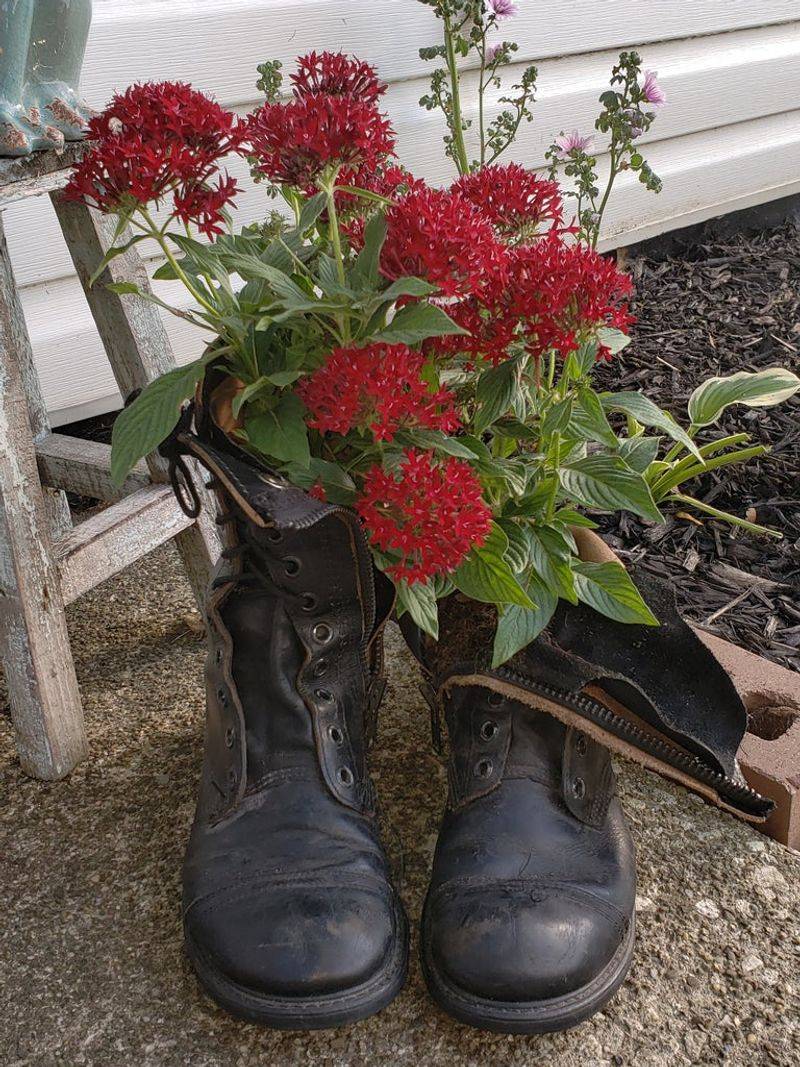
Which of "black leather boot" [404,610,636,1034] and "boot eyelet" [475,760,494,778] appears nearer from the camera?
"black leather boot" [404,610,636,1034]

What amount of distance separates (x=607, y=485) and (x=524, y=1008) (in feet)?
1.91

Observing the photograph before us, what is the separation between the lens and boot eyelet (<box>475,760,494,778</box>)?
124 cm

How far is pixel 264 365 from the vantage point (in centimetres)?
118

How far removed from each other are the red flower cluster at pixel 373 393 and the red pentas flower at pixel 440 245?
0.08 m

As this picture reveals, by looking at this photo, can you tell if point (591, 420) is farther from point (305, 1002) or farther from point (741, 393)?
point (305, 1002)

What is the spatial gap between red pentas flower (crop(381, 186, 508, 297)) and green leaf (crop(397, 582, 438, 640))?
1.10ft

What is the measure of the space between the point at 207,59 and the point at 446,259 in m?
1.60

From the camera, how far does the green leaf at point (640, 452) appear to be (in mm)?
1433

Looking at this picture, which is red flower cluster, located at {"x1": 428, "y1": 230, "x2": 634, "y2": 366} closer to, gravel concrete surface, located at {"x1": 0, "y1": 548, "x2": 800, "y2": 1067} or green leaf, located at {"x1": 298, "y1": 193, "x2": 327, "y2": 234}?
green leaf, located at {"x1": 298, "y1": 193, "x2": 327, "y2": 234}

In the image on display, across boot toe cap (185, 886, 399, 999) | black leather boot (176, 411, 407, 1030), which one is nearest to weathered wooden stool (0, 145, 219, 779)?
black leather boot (176, 411, 407, 1030)

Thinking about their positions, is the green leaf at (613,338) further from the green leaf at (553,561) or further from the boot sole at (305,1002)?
the boot sole at (305,1002)

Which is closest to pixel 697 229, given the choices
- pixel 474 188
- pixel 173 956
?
pixel 474 188

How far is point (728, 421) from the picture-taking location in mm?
2461

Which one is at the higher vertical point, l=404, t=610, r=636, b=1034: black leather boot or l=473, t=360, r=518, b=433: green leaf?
l=473, t=360, r=518, b=433: green leaf
